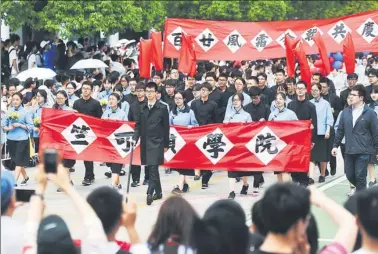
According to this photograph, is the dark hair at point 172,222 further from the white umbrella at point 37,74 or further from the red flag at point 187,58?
the white umbrella at point 37,74

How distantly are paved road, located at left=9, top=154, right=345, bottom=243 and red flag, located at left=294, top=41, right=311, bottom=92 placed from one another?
65.2 inches

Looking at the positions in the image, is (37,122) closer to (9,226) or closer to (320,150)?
(320,150)

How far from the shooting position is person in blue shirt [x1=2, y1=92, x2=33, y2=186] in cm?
1527

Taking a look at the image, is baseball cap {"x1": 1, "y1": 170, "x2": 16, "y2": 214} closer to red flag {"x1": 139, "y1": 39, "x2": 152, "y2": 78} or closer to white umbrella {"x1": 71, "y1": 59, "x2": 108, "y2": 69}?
red flag {"x1": 139, "y1": 39, "x2": 152, "y2": 78}

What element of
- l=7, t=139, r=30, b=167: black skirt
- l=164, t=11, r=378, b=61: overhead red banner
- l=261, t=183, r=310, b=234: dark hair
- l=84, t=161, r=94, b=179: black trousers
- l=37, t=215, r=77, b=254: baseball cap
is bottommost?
l=84, t=161, r=94, b=179: black trousers

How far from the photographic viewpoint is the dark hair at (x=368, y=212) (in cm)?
533

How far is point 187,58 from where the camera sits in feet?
61.5

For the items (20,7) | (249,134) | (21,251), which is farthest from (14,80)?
(21,251)

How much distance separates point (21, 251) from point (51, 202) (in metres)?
8.20

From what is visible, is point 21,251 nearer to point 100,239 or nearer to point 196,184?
point 100,239

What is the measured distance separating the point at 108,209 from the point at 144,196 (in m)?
8.82

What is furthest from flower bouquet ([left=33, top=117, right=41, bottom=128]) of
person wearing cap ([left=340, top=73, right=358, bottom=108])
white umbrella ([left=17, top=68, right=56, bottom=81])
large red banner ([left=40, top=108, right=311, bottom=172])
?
white umbrella ([left=17, top=68, right=56, bottom=81])

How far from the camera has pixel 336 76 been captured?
30875 mm

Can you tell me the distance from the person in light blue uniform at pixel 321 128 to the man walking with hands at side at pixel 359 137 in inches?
69.2
